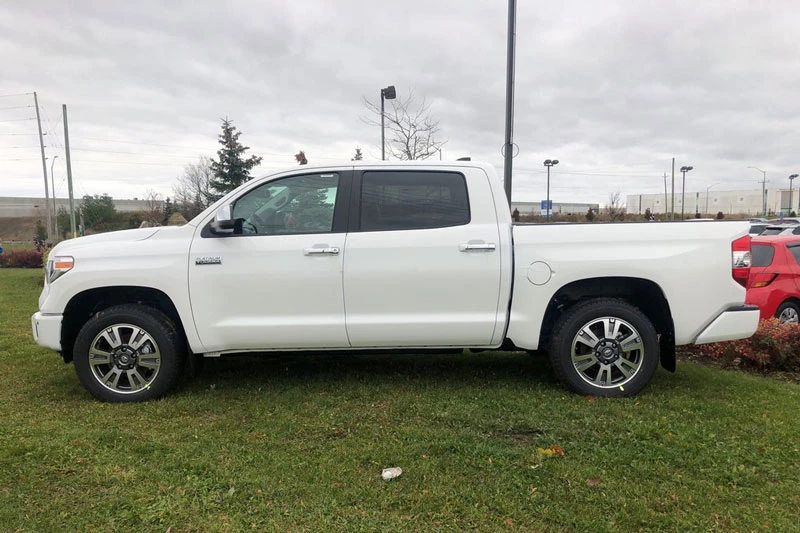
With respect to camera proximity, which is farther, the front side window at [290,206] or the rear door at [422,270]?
the front side window at [290,206]

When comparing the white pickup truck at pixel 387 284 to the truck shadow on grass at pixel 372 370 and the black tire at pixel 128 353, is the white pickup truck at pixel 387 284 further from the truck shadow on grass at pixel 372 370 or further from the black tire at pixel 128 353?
A: the truck shadow on grass at pixel 372 370

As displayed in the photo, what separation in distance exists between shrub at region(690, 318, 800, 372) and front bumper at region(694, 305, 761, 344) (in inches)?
51.6

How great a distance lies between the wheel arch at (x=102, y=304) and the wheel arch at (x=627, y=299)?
297 cm

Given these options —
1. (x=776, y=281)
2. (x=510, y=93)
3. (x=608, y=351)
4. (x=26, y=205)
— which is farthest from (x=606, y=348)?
(x=26, y=205)

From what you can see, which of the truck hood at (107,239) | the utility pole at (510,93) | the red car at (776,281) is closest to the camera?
the truck hood at (107,239)

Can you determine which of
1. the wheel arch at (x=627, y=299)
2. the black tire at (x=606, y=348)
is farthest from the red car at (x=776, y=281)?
the black tire at (x=606, y=348)

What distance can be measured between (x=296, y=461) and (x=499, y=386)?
78.7 inches

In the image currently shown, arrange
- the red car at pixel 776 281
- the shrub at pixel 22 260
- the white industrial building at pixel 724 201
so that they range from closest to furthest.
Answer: the red car at pixel 776 281 < the shrub at pixel 22 260 < the white industrial building at pixel 724 201

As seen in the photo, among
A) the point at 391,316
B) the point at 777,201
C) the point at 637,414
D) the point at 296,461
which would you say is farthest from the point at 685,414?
the point at 777,201

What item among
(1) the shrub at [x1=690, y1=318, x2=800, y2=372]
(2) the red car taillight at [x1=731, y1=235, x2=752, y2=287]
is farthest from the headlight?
(1) the shrub at [x1=690, y1=318, x2=800, y2=372]

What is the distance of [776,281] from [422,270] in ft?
17.1

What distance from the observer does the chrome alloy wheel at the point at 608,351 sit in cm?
423

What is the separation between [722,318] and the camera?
4168 mm

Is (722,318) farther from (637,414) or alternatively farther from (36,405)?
(36,405)
